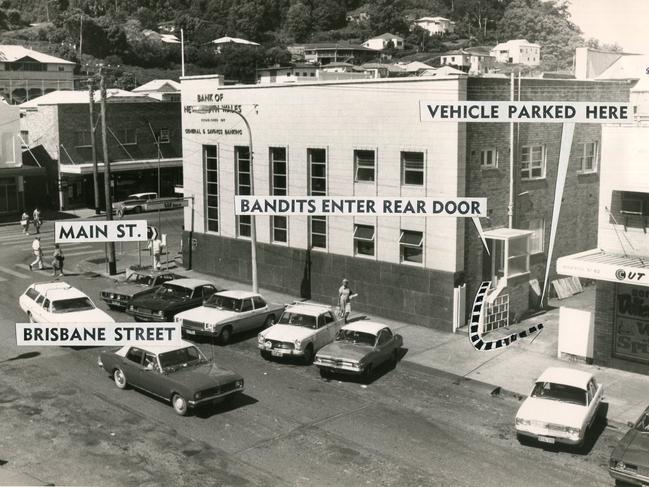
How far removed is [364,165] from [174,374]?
13.0 m

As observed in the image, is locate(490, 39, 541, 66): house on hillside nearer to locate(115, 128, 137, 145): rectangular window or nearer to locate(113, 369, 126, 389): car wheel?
locate(115, 128, 137, 145): rectangular window

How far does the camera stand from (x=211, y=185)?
36062mm

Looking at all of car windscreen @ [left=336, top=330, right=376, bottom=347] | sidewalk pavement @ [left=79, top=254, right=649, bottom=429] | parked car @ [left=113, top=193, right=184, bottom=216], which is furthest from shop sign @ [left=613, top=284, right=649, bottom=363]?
parked car @ [left=113, top=193, right=184, bottom=216]

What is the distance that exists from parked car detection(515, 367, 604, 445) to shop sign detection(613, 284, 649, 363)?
14.9ft

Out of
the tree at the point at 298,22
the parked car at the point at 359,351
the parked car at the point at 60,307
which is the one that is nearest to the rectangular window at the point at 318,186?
the parked car at the point at 359,351

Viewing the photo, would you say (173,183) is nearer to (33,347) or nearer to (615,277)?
(33,347)

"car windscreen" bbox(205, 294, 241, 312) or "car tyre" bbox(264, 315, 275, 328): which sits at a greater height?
"car windscreen" bbox(205, 294, 241, 312)

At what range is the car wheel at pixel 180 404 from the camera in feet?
61.7

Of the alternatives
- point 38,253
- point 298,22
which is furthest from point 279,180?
point 298,22

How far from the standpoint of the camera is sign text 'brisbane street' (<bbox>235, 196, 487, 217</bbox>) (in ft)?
73.5

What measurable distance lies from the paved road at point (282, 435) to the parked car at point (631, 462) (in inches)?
36.1

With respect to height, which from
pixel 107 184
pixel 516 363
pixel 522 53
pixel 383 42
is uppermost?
pixel 383 42

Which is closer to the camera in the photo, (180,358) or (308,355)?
(180,358)

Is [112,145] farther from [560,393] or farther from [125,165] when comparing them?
[560,393]
